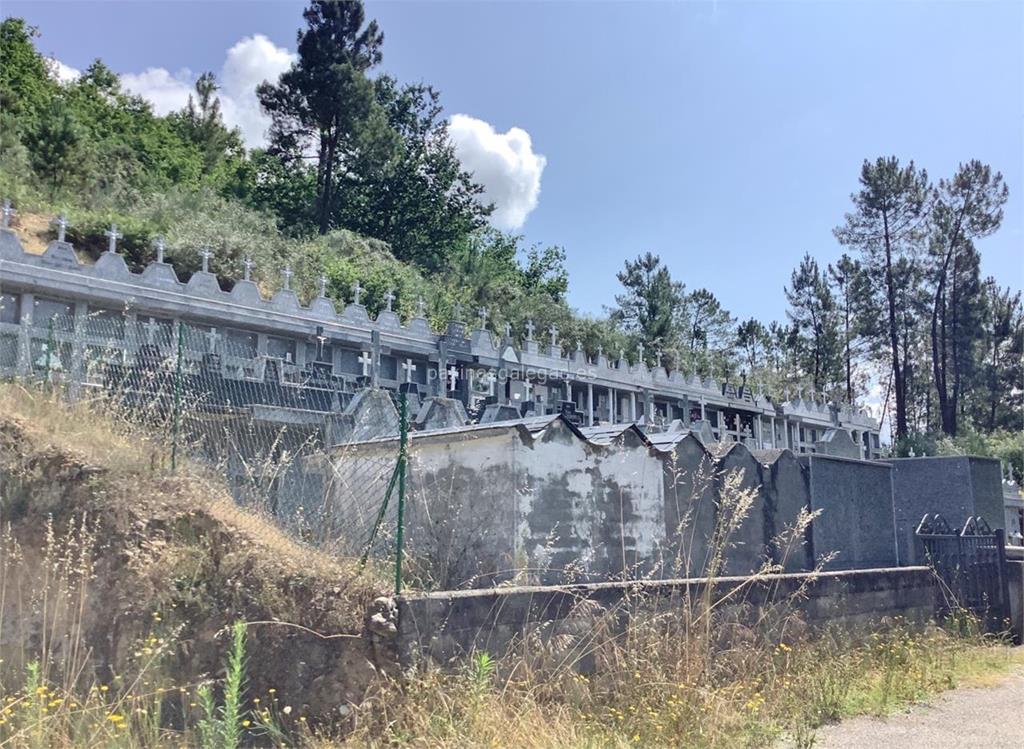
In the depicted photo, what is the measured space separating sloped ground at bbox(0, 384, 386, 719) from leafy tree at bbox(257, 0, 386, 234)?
31754mm

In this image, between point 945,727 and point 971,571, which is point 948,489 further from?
point 945,727

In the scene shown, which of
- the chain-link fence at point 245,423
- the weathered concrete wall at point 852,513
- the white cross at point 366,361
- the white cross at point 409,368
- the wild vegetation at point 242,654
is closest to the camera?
the wild vegetation at point 242,654

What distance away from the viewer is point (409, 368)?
18625 millimetres

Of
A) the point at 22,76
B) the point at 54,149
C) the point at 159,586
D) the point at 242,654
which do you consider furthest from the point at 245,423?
the point at 22,76

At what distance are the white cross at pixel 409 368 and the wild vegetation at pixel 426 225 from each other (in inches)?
366

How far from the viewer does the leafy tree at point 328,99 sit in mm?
35062

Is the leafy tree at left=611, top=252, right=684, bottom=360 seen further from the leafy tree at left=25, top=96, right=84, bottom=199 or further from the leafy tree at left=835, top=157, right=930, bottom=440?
the leafy tree at left=25, top=96, right=84, bottom=199

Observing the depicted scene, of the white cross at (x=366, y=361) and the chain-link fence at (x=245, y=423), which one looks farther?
the white cross at (x=366, y=361)

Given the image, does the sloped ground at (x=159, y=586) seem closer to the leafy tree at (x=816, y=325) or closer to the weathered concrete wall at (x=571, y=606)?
the weathered concrete wall at (x=571, y=606)

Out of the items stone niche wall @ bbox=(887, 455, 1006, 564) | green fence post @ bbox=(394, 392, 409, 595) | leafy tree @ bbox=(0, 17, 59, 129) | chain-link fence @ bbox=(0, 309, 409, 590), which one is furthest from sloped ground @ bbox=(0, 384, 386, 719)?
leafy tree @ bbox=(0, 17, 59, 129)

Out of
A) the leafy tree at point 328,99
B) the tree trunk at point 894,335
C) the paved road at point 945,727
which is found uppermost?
the leafy tree at point 328,99

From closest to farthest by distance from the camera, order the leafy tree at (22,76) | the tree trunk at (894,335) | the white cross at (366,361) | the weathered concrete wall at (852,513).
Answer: the weathered concrete wall at (852,513) → the white cross at (366,361) → the leafy tree at (22,76) → the tree trunk at (894,335)

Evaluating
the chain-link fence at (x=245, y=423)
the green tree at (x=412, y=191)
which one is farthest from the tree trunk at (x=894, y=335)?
the chain-link fence at (x=245, y=423)

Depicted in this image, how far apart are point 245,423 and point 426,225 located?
31.2 meters
